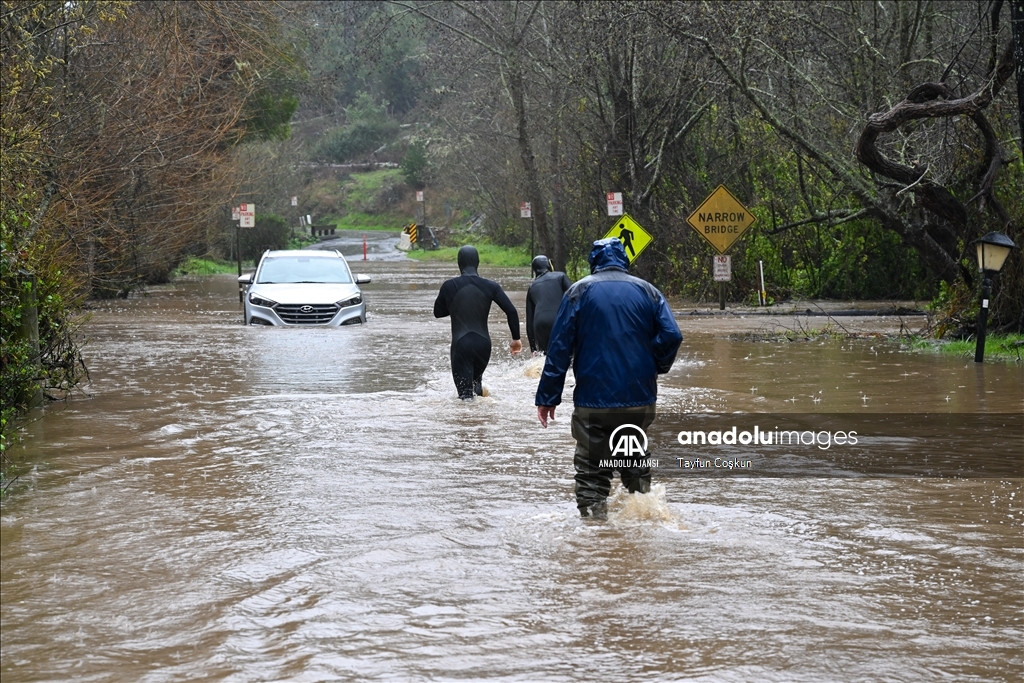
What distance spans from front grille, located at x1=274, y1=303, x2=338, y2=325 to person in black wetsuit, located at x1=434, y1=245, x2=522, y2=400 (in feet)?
32.7

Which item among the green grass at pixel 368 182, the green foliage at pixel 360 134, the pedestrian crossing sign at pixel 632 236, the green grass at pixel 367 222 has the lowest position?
the pedestrian crossing sign at pixel 632 236

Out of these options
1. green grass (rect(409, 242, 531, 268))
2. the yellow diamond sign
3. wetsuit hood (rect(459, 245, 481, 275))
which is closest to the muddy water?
wetsuit hood (rect(459, 245, 481, 275))

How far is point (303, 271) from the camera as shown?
24.6 m

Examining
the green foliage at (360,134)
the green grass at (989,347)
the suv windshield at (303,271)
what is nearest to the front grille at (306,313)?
the suv windshield at (303,271)

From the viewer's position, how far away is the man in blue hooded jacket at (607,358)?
782cm

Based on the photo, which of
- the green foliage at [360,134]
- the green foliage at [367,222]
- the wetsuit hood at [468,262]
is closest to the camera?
the wetsuit hood at [468,262]

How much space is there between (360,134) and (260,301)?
328 feet

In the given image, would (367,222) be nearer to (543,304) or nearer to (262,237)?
(262,237)

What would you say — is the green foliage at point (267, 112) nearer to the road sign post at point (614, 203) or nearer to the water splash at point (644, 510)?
the road sign post at point (614, 203)

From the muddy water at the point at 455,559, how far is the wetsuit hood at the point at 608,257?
57.6 inches

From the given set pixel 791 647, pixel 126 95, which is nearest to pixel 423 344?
pixel 126 95

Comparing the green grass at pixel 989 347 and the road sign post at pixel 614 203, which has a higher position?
the road sign post at pixel 614 203

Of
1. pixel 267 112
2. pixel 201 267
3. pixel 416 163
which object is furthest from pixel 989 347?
pixel 416 163

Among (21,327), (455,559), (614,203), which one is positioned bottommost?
(455,559)
